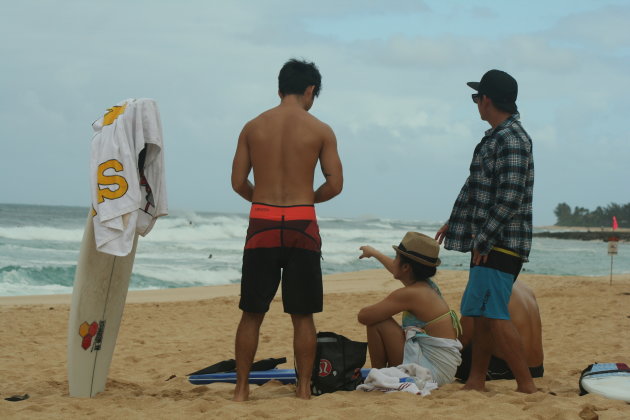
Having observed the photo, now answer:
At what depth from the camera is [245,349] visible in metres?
3.87

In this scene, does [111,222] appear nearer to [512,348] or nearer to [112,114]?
[112,114]

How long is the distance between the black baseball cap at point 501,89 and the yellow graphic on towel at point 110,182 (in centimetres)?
218

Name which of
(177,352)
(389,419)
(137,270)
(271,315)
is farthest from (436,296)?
(137,270)

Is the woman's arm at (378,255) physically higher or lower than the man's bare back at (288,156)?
lower

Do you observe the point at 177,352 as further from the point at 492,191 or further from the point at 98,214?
the point at 492,191

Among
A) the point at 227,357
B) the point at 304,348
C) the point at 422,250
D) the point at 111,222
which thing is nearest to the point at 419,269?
the point at 422,250

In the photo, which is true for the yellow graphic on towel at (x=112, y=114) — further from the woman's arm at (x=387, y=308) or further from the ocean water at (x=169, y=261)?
the ocean water at (x=169, y=261)

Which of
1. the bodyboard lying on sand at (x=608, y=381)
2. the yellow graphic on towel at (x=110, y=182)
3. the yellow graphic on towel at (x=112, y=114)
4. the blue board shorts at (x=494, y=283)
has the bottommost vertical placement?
the bodyboard lying on sand at (x=608, y=381)

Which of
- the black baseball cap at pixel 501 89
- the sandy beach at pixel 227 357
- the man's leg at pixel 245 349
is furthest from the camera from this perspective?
the black baseball cap at pixel 501 89

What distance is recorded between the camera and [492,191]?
13.1 feet

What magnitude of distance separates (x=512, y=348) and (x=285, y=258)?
4.56 ft

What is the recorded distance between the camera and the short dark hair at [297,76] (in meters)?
4.04

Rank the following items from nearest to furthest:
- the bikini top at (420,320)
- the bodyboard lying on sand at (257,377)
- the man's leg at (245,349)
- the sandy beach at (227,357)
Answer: the sandy beach at (227,357)
the man's leg at (245,349)
the bikini top at (420,320)
the bodyboard lying on sand at (257,377)

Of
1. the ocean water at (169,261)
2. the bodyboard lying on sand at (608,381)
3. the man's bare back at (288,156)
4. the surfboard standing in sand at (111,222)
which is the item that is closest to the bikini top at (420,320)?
the bodyboard lying on sand at (608,381)
